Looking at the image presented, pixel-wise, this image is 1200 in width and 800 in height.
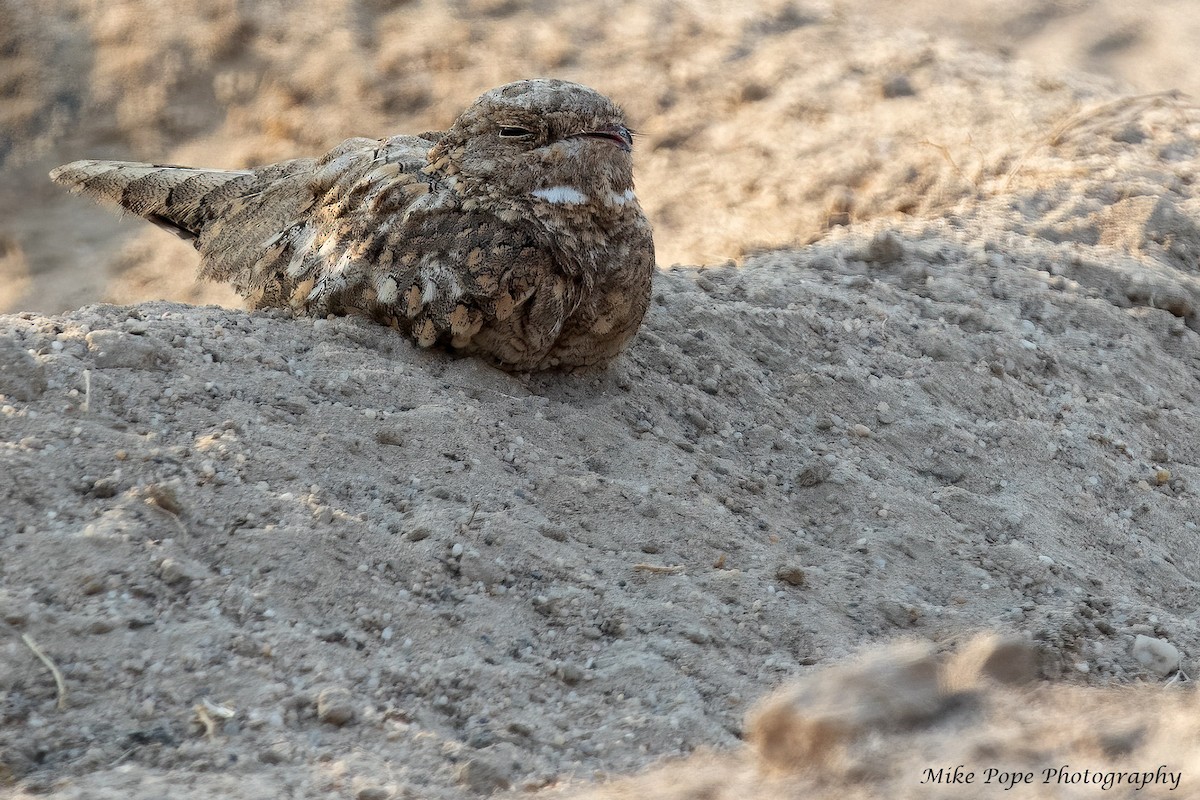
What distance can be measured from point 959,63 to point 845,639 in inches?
160

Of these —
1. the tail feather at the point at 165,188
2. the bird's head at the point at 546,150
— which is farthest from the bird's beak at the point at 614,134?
the tail feather at the point at 165,188

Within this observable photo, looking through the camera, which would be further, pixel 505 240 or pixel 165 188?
pixel 165 188

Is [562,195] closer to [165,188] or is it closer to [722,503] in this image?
[722,503]

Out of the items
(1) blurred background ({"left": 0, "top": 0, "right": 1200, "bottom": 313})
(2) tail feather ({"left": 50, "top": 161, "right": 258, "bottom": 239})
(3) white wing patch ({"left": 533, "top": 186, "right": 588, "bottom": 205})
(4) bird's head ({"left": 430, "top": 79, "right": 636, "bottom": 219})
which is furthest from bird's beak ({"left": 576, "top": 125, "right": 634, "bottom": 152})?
(1) blurred background ({"left": 0, "top": 0, "right": 1200, "bottom": 313})

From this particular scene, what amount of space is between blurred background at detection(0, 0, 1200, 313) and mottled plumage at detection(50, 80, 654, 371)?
1.74 metres

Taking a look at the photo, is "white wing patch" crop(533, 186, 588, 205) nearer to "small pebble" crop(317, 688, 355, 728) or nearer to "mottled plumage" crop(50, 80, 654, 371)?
"mottled plumage" crop(50, 80, 654, 371)

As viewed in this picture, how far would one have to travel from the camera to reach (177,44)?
21.8ft

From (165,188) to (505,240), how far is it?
154 cm

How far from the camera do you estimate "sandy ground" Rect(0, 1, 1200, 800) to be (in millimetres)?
1774

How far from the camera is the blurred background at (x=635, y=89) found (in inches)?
203

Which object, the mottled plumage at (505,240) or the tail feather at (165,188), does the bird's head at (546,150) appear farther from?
the tail feather at (165,188)

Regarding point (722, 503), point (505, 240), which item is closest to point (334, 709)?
point (722, 503)

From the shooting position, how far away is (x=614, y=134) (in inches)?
121

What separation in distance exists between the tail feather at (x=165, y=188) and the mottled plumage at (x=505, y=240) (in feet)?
2.31
